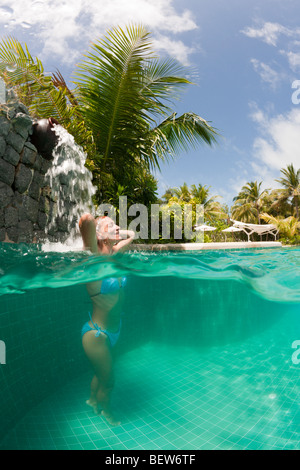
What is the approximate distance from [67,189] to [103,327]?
5.88m

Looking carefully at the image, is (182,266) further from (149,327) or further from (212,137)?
(212,137)

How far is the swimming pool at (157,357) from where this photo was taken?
3.22 metres

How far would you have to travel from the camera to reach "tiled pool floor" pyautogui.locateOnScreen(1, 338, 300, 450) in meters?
3.06

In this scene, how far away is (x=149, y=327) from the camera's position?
7742 mm

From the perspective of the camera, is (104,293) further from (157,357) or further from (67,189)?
(67,189)

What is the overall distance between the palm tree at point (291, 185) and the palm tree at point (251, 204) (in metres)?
3.10

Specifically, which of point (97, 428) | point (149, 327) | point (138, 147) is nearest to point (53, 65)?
point (138, 147)

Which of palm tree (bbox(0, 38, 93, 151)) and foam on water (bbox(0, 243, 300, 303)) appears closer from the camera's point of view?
foam on water (bbox(0, 243, 300, 303))

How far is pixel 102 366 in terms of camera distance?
11.0ft

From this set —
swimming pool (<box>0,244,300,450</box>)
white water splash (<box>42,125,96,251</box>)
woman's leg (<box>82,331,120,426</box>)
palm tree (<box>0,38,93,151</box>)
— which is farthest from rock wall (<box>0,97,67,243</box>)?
woman's leg (<box>82,331,120,426</box>)

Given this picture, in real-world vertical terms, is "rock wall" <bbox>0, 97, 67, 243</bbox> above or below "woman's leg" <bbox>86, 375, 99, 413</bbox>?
above

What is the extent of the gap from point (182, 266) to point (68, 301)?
103 inches

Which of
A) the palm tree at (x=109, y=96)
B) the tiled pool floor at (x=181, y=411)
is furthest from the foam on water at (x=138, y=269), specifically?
the palm tree at (x=109, y=96)

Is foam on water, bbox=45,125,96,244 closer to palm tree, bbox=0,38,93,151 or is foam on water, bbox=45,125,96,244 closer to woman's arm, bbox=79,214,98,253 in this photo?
palm tree, bbox=0,38,93,151
